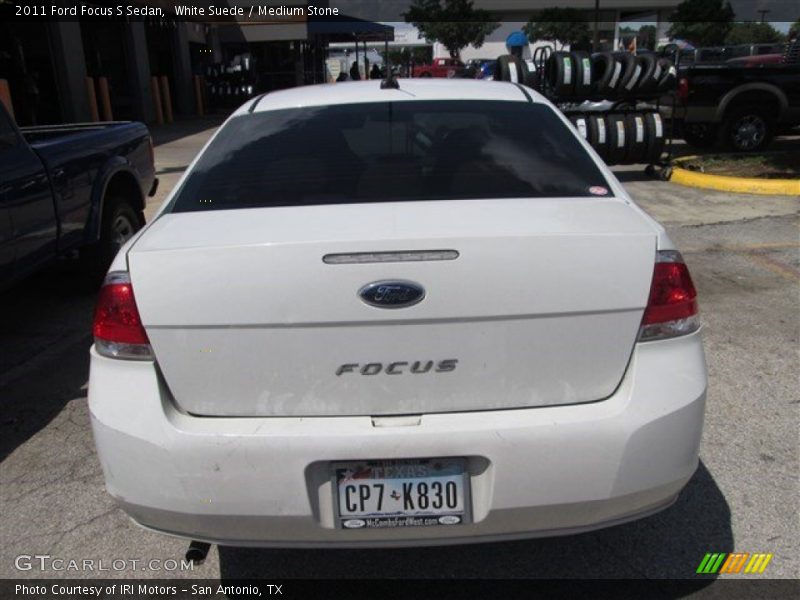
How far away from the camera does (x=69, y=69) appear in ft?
56.0

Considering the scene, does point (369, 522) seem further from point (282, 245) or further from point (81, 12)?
Answer: point (81, 12)

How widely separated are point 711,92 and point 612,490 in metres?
10.4

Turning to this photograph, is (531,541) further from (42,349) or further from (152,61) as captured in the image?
(152,61)

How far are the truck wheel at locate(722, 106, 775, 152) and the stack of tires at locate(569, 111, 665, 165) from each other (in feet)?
7.02

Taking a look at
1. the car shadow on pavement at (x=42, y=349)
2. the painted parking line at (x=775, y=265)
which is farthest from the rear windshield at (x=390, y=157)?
the painted parking line at (x=775, y=265)

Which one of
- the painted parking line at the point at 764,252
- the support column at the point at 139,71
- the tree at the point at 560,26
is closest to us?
the painted parking line at the point at 764,252

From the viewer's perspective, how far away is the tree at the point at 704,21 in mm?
57438

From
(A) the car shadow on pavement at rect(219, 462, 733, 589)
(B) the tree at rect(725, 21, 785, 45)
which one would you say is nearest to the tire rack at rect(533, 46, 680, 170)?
(A) the car shadow on pavement at rect(219, 462, 733, 589)

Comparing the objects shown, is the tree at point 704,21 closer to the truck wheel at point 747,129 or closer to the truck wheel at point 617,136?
the truck wheel at point 747,129

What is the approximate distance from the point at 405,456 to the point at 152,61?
24.2 metres

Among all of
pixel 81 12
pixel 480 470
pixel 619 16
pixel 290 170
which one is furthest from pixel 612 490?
pixel 619 16

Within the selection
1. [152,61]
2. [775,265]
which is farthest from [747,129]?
[152,61]

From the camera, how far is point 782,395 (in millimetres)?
3805

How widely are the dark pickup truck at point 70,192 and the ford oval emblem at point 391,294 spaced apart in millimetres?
3080
